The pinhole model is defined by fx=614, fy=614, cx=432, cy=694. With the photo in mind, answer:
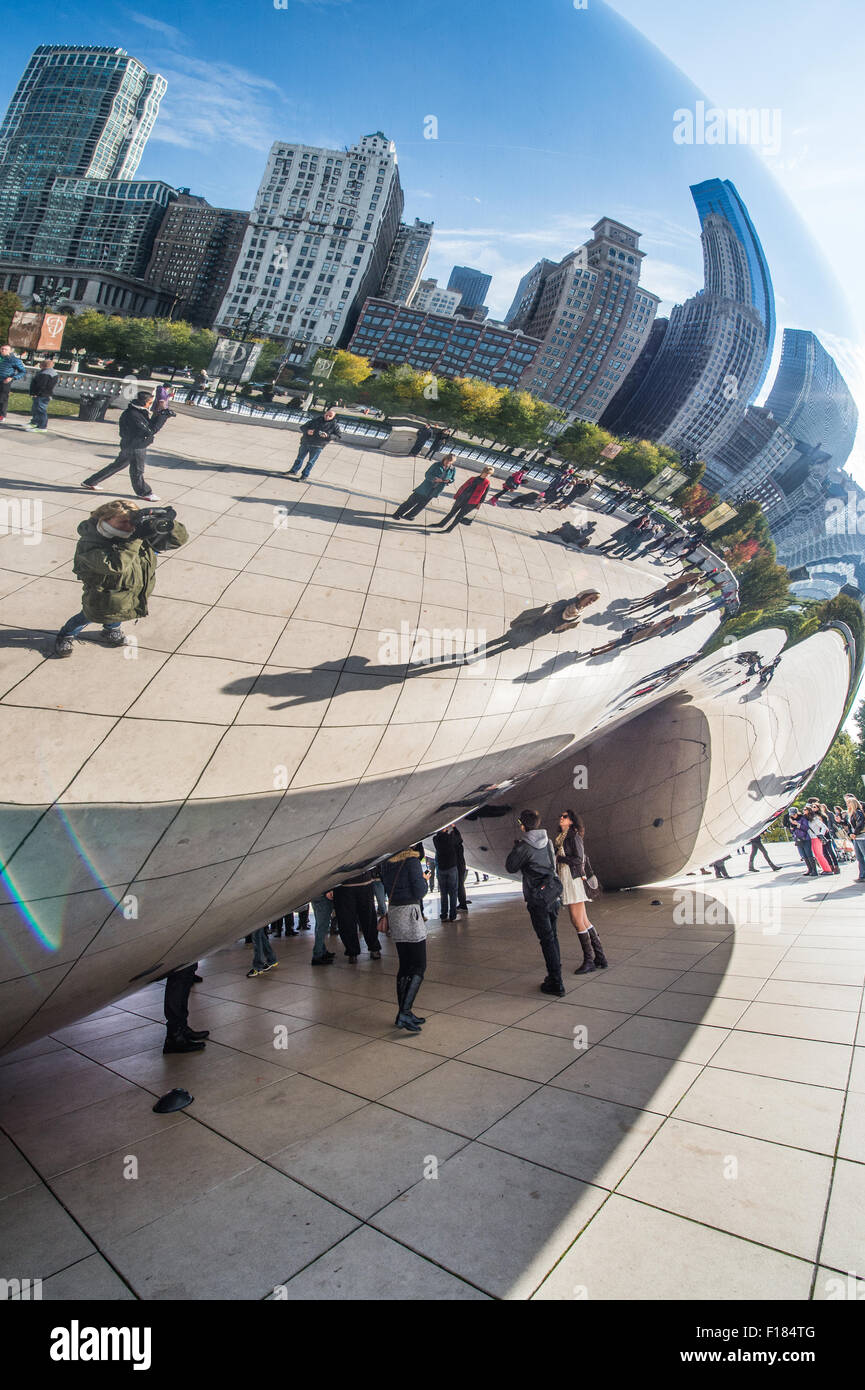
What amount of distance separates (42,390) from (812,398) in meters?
3.65

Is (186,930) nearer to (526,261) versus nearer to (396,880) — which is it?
(396,880)

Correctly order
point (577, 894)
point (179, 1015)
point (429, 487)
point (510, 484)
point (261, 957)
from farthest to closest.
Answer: point (261, 957), point (577, 894), point (179, 1015), point (510, 484), point (429, 487)

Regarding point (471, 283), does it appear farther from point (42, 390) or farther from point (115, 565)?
point (115, 565)

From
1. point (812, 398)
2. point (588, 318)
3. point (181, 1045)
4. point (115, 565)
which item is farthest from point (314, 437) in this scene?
point (181, 1045)

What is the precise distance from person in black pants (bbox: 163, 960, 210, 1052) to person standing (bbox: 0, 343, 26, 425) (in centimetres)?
394

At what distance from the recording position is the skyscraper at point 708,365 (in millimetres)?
2992

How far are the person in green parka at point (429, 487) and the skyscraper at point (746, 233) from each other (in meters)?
1.75

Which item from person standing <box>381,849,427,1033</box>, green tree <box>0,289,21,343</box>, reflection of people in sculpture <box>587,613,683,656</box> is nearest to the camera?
green tree <box>0,289,21,343</box>

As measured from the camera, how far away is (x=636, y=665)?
12.5 ft

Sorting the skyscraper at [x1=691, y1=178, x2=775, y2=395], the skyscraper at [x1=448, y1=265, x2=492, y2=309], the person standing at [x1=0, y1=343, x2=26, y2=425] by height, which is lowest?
the person standing at [x1=0, y1=343, x2=26, y2=425]

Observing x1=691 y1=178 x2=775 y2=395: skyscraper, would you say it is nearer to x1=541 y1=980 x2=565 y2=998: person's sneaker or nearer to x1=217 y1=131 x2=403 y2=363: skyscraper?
x1=217 y1=131 x2=403 y2=363: skyscraper

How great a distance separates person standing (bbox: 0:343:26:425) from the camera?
84.9 inches

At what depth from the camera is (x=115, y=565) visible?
2078 mm

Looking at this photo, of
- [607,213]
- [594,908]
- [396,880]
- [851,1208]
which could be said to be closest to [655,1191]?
[851,1208]
